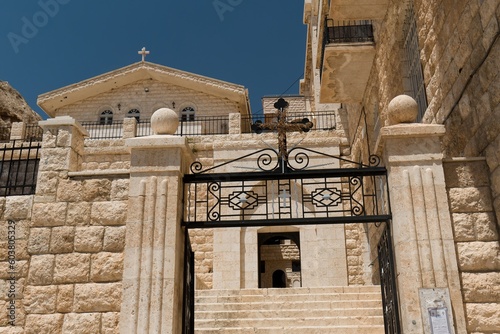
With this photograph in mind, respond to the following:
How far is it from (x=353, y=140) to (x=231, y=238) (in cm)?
469

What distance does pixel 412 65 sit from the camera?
9195 millimetres

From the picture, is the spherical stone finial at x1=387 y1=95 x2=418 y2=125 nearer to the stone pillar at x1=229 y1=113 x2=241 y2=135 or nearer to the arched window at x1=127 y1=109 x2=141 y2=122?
the stone pillar at x1=229 y1=113 x2=241 y2=135

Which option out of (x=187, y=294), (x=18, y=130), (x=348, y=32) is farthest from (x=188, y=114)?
(x=187, y=294)

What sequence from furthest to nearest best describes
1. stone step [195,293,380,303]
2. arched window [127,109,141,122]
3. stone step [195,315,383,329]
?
arched window [127,109,141,122], stone step [195,293,380,303], stone step [195,315,383,329]

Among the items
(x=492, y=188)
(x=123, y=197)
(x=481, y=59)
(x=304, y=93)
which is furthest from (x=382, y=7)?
(x=304, y=93)

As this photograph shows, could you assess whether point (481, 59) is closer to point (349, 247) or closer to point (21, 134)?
point (349, 247)

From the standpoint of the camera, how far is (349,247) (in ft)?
47.7

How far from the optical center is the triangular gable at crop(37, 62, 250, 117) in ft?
68.8

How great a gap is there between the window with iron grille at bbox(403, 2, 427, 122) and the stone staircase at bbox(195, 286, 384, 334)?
12.2ft

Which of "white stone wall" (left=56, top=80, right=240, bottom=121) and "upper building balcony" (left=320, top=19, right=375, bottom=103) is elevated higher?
"white stone wall" (left=56, top=80, right=240, bottom=121)

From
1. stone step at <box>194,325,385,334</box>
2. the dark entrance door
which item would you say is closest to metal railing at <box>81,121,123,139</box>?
the dark entrance door

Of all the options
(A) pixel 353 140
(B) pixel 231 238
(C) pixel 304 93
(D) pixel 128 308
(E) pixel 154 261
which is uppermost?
(C) pixel 304 93

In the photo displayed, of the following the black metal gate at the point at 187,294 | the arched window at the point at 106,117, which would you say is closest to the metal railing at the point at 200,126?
the arched window at the point at 106,117

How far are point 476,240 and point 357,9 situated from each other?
6523mm
